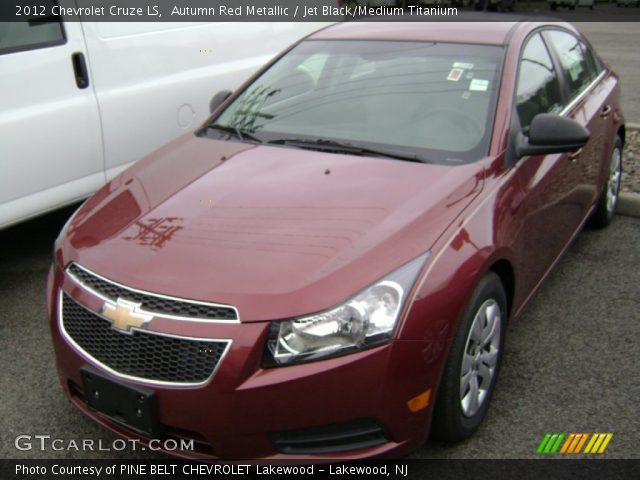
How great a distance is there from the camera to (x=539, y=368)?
134 inches

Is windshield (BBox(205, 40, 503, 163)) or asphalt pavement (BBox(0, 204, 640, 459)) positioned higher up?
windshield (BBox(205, 40, 503, 163))

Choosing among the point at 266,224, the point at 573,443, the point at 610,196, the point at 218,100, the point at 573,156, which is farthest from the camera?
the point at 610,196

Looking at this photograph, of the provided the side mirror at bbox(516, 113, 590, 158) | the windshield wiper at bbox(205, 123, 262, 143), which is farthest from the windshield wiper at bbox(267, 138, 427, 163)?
the side mirror at bbox(516, 113, 590, 158)

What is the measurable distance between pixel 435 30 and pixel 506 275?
149 centimetres

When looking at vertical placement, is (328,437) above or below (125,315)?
below

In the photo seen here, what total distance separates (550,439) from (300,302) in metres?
1.28

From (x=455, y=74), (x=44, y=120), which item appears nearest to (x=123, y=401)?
(x=455, y=74)

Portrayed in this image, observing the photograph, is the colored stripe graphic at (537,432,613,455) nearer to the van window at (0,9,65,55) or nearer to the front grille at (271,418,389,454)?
the front grille at (271,418,389,454)

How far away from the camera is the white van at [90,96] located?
419 centimetres

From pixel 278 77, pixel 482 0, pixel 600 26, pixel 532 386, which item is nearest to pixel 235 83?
pixel 278 77

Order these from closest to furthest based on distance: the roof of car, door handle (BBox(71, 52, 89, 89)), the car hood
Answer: the car hood < the roof of car < door handle (BBox(71, 52, 89, 89))

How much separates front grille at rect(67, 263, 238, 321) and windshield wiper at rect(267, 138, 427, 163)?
1.20 meters

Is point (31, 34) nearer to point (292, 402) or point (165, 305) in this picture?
point (165, 305)

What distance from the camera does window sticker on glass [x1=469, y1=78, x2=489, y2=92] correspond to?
338 centimetres
